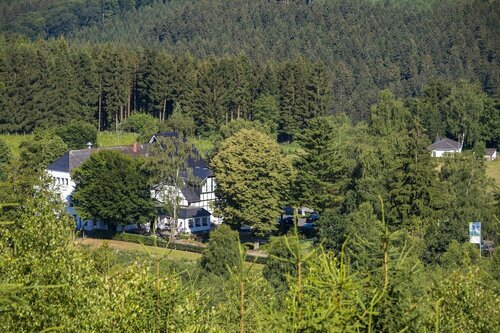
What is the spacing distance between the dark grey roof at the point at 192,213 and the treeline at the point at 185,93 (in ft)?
67.6

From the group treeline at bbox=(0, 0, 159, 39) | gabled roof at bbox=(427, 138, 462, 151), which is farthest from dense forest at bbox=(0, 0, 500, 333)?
treeline at bbox=(0, 0, 159, 39)

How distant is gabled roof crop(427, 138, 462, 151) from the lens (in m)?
75.5

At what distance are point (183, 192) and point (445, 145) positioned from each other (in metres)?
28.5

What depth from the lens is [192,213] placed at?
5344 cm

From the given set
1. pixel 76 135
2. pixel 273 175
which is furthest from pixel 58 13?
pixel 273 175

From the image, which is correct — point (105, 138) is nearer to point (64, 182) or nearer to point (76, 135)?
point (76, 135)

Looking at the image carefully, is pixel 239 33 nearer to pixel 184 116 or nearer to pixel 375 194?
pixel 184 116

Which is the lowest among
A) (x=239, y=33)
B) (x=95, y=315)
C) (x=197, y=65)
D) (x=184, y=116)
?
(x=95, y=315)

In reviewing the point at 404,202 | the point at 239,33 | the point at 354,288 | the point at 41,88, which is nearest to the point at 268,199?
the point at 404,202

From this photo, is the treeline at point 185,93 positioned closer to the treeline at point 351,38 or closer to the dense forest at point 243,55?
the dense forest at point 243,55

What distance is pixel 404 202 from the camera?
1884 inches

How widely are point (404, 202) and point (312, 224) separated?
19.4 feet

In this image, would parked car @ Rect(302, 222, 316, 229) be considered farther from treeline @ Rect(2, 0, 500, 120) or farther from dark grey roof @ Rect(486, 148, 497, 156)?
treeline @ Rect(2, 0, 500, 120)

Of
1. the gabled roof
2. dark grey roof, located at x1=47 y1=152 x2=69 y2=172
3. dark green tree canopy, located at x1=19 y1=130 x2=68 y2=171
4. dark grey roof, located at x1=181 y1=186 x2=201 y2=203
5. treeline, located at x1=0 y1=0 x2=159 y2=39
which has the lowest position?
dark grey roof, located at x1=181 y1=186 x2=201 y2=203
